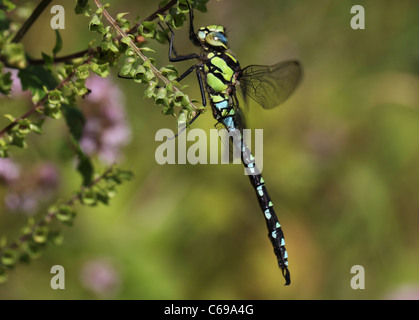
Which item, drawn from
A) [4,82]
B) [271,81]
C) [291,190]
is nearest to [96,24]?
[4,82]

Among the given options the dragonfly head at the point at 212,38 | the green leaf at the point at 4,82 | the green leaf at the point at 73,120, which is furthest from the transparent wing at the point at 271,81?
the green leaf at the point at 4,82

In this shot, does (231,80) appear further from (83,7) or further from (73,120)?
(83,7)

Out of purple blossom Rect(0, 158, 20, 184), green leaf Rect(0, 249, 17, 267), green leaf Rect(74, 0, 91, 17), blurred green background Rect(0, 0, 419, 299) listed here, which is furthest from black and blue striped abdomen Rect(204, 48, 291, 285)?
blurred green background Rect(0, 0, 419, 299)

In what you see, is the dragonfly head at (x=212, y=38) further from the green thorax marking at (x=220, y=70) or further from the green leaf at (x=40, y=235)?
the green leaf at (x=40, y=235)

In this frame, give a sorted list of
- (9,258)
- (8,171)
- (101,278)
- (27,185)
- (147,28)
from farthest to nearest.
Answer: (101,278), (27,185), (8,171), (9,258), (147,28)

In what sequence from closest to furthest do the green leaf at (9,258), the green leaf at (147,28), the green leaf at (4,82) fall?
the green leaf at (4,82), the green leaf at (147,28), the green leaf at (9,258)

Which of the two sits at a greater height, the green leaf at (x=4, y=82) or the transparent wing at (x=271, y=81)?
the transparent wing at (x=271, y=81)

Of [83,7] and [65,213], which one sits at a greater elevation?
[83,7]

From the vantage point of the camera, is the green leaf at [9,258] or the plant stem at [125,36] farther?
the green leaf at [9,258]
